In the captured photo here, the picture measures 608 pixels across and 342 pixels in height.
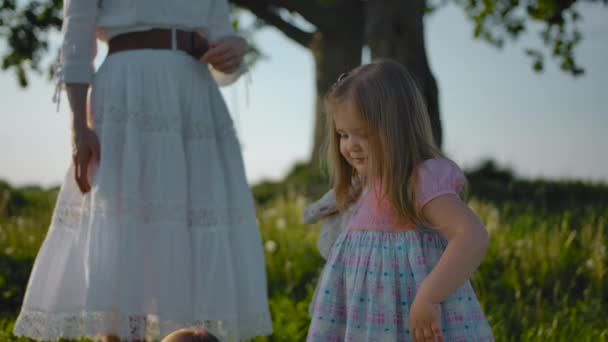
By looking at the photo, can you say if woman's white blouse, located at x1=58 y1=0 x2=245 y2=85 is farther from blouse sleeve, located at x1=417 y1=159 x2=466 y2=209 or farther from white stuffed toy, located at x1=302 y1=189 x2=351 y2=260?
blouse sleeve, located at x1=417 y1=159 x2=466 y2=209

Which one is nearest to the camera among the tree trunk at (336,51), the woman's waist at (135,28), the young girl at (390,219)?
the young girl at (390,219)

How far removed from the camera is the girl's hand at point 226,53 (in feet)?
10.6

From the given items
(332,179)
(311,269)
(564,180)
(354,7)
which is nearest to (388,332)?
(332,179)

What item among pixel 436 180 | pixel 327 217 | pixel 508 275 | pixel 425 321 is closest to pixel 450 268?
pixel 425 321

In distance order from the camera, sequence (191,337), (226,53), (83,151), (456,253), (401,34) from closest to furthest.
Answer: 1. (191,337)
2. (456,253)
3. (83,151)
4. (226,53)
5. (401,34)

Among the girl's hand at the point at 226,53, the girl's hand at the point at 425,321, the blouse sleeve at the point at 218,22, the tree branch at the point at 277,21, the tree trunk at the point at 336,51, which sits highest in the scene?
the tree branch at the point at 277,21

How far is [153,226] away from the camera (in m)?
3.08

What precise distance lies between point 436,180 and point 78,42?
1.84 metres

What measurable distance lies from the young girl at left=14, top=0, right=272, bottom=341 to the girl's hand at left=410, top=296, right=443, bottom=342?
131 centimetres

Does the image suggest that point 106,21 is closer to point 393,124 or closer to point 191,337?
point 393,124

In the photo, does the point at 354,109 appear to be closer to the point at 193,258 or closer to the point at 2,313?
the point at 193,258

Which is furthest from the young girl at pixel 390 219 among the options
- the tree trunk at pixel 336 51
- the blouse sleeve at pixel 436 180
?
the tree trunk at pixel 336 51

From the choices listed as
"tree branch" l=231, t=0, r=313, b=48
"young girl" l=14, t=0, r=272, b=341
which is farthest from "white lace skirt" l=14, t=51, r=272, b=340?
"tree branch" l=231, t=0, r=313, b=48

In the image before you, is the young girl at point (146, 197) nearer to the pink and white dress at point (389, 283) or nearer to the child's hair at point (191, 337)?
the pink and white dress at point (389, 283)
